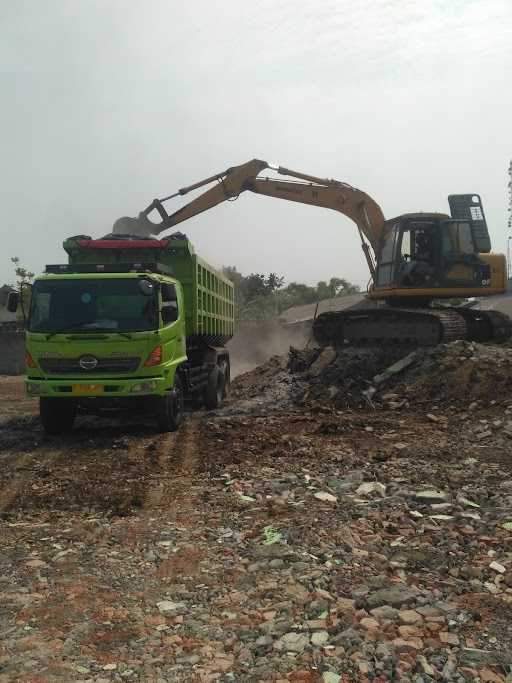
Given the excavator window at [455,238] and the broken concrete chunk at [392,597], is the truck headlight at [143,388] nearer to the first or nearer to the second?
the broken concrete chunk at [392,597]

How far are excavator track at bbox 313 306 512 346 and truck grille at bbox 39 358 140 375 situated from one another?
6243 millimetres

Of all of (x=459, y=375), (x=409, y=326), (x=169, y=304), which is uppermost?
(x=169, y=304)

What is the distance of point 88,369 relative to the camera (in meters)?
9.40

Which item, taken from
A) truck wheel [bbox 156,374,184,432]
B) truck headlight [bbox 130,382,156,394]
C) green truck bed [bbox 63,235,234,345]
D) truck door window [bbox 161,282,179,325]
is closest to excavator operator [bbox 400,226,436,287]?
green truck bed [bbox 63,235,234,345]

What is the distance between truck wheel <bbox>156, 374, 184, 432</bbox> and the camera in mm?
9820

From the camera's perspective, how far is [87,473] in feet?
25.0

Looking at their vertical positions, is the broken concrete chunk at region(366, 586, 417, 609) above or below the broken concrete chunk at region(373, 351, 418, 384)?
below

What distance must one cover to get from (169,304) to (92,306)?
117 cm

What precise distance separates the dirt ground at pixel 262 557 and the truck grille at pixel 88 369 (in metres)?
1.07

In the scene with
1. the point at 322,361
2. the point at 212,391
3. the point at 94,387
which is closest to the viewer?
the point at 94,387

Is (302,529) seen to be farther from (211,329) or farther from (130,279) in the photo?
(211,329)

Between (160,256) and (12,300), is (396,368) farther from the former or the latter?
(12,300)

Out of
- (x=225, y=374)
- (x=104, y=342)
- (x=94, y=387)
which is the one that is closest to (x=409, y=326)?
(x=225, y=374)

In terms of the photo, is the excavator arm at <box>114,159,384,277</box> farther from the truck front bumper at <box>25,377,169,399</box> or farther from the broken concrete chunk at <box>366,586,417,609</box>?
the broken concrete chunk at <box>366,586,417,609</box>
